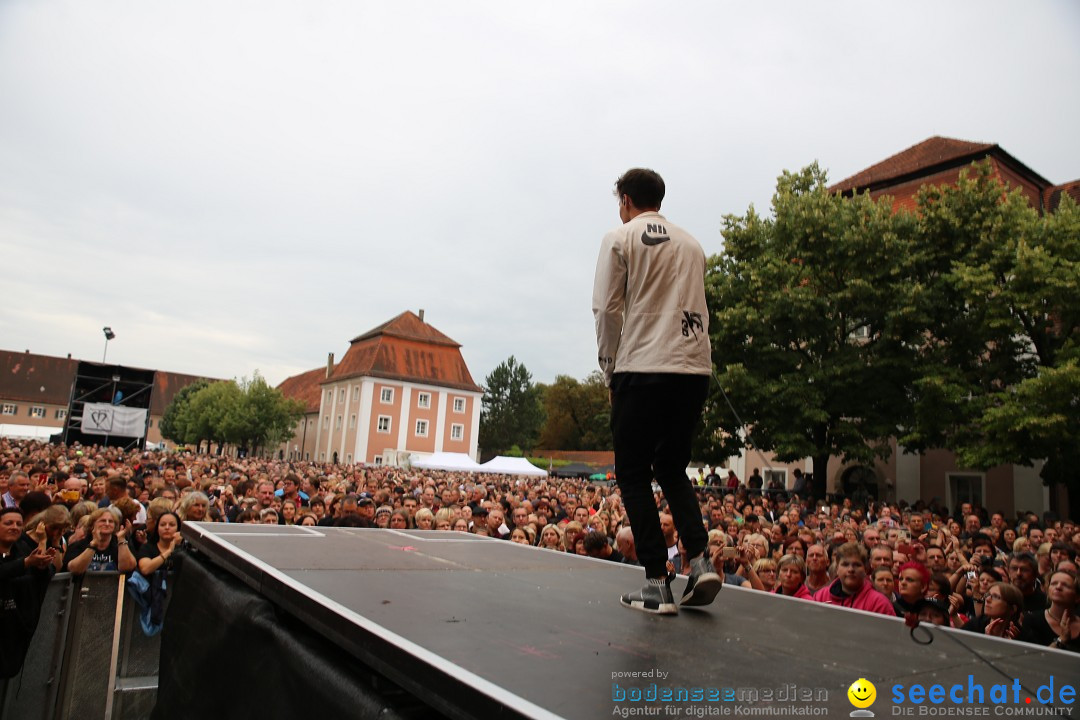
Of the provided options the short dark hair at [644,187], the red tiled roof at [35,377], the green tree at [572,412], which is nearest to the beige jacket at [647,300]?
the short dark hair at [644,187]

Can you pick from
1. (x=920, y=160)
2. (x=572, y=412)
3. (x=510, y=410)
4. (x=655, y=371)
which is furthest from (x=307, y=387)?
(x=655, y=371)

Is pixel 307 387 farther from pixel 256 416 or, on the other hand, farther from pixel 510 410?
pixel 510 410

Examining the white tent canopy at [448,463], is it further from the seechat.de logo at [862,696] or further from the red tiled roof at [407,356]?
the seechat.de logo at [862,696]

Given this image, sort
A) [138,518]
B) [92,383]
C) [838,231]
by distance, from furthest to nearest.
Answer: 1. [92,383]
2. [838,231]
3. [138,518]

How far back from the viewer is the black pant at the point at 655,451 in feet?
10.5

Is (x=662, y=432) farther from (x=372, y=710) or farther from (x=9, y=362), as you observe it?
(x=9, y=362)

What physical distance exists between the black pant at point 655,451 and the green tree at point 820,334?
62.6 ft

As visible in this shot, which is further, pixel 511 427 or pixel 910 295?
pixel 511 427

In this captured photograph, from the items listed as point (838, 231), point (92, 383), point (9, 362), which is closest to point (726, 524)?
point (838, 231)

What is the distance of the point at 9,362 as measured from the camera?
89.1 meters

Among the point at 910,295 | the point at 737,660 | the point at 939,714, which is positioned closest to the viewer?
the point at 939,714

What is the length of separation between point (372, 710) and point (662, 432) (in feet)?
5.32

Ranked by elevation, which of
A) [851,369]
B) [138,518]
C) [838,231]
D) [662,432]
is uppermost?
[838,231]

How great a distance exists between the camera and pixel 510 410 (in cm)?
8688
